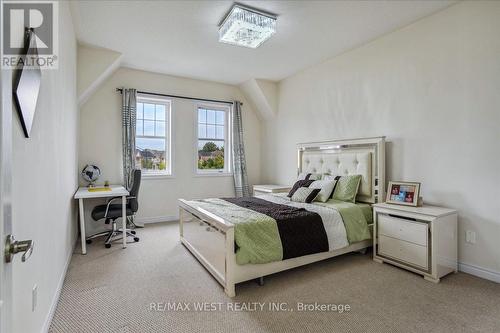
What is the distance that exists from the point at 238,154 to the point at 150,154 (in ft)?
5.64

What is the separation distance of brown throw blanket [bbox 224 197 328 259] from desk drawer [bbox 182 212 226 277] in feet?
1.85

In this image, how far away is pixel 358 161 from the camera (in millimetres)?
3504

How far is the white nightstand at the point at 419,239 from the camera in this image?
2465 mm

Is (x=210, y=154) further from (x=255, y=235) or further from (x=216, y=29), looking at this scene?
(x=255, y=235)

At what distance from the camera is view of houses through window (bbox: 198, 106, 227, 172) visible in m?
5.26

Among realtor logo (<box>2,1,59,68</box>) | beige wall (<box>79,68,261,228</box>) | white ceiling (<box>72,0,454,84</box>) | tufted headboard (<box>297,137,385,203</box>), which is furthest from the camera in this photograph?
beige wall (<box>79,68,261,228</box>)

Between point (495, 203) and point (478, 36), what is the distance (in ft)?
5.36

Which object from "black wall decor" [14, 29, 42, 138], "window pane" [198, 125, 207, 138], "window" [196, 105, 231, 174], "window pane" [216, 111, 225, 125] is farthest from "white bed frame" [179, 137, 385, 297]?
"window pane" [198, 125, 207, 138]

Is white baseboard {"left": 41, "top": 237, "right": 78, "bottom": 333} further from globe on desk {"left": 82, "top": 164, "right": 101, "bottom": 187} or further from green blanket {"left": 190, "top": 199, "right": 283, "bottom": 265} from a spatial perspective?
globe on desk {"left": 82, "top": 164, "right": 101, "bottom": 187}

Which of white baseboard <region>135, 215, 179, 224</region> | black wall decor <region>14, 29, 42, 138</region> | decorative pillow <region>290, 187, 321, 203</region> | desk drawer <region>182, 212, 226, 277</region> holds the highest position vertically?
black wall decor <region>14, 29, 42, 138</region>

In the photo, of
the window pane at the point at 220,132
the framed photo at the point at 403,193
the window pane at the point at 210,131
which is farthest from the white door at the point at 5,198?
the window pane at the point at 220,132

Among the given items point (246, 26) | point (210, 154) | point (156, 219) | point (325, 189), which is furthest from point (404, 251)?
point (156, 219)

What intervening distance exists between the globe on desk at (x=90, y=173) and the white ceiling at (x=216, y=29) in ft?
5.83

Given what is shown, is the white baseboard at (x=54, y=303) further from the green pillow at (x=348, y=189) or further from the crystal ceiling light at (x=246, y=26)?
the green pillow at (x=348, y=189)
